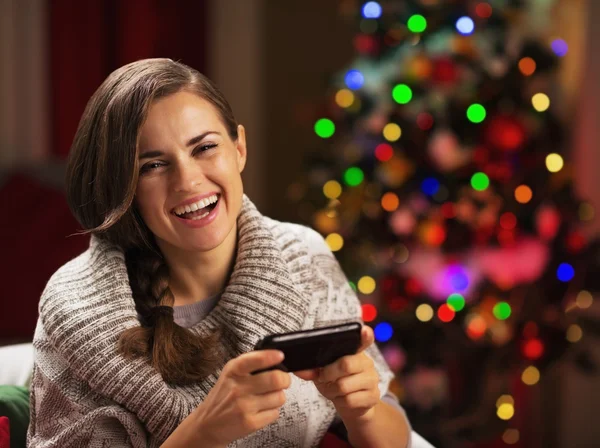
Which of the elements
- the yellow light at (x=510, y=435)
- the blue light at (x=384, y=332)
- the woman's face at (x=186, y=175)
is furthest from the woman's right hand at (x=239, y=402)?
the yellow light at (x=510, y=435)

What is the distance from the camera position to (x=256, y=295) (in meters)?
1.62

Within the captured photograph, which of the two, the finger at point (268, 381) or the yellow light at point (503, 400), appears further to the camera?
the yellow light at point (503, 400)

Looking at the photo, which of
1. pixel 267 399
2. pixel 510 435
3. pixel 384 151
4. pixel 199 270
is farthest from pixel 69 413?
pixel 510 435

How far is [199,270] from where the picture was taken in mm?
1691

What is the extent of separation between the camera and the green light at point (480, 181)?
9.50ft

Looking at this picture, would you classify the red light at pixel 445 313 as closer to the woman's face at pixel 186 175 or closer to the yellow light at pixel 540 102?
the yellow light at pixel 540 102

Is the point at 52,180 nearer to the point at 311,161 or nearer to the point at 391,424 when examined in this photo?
the point at 311,161

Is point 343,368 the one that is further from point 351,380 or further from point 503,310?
point 503,310

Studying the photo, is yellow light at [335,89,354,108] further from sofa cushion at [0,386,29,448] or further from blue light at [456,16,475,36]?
sofa cushion at [0,386,29,448]

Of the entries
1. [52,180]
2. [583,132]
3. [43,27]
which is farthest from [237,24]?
[583,132]

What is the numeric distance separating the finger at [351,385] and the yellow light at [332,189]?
5.48ft

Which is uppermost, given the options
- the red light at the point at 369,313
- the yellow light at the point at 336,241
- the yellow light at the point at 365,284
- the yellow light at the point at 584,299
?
the yellow light at the point at 336,241

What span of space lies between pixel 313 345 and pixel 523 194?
1760mm

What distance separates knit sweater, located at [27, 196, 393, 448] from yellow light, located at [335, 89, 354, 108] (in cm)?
140
